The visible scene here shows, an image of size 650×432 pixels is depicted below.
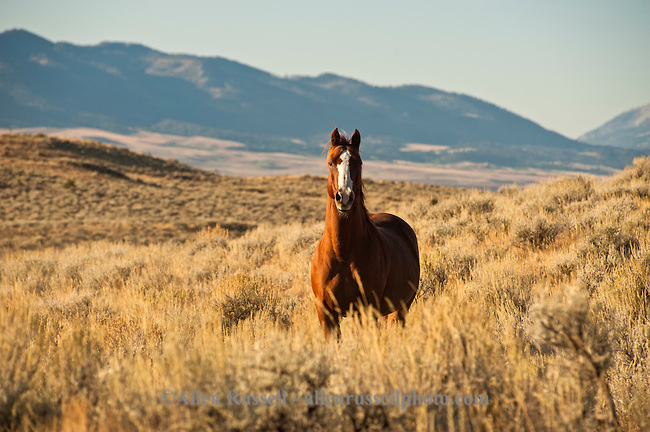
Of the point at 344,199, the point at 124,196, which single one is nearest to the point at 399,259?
the point at 344,199

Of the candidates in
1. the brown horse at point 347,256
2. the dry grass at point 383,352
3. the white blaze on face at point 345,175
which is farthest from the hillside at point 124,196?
the white blaze on face at point 345,175

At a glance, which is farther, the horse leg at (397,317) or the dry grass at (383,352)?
the horse leg at (397,317)

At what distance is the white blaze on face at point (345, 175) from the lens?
380cm

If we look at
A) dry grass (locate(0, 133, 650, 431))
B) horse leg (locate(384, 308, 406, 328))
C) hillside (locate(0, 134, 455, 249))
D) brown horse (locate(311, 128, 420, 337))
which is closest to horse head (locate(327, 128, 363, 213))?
brown horse (locate(311, 128, 420, 337))

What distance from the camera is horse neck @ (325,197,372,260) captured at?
419cm

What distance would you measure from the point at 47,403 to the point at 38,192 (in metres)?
31.5

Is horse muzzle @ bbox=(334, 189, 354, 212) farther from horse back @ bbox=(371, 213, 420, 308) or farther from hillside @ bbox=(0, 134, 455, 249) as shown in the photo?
hillside @ bbox=(0, 134, 455, 249)

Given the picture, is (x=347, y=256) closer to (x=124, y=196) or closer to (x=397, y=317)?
(x=397, y=317)

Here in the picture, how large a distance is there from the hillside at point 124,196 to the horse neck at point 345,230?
53.6 ft

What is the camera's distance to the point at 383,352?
322 cm

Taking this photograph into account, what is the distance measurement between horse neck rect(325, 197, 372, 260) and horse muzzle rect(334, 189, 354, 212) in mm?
376

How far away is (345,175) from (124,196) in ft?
101

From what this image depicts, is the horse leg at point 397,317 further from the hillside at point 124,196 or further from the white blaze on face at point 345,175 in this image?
the hillside at point 124,196

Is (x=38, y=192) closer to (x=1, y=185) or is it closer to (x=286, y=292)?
(x=1, y=185)
